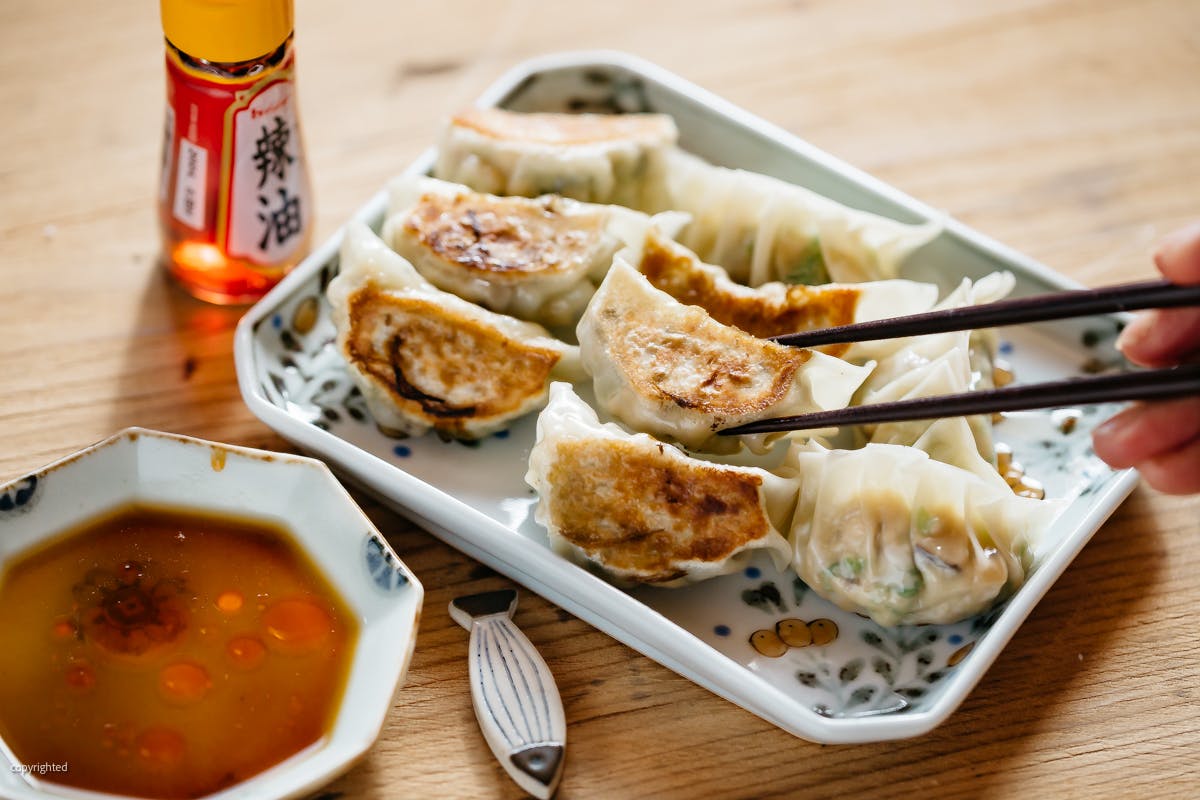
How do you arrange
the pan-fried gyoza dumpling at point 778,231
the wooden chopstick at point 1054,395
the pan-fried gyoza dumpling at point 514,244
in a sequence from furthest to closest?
the pan-fried gyoza dumpling at point 778,231 → the pan-fried gyoza dumpling at point 514,244 → the wooden chopstick at point 1054,395

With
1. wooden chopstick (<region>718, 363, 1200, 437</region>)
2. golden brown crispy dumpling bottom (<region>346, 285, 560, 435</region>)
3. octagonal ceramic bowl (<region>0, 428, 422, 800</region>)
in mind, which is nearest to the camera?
wooden chopstick (<region>718, 363, 1200, 437</region>)

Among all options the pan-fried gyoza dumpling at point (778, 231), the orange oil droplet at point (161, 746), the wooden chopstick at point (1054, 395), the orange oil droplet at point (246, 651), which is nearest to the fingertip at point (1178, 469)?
the wooden chopstick at point (1054, 395)

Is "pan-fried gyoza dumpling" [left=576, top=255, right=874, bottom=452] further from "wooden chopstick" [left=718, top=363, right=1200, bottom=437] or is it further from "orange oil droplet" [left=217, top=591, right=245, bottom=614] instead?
"orange oil droplet" [left=217, top=591, right=245, bottom=614]

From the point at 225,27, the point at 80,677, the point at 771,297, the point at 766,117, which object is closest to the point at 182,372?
the point at 225,27

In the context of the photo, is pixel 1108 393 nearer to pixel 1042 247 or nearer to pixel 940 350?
pixel 940 350

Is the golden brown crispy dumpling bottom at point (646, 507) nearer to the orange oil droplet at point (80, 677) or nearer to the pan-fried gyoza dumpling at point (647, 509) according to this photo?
the pan-fried gyoza dumpling at point (647, 509)

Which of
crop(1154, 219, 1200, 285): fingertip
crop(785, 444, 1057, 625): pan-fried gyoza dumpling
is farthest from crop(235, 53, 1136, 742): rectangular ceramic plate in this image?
crop(1154, 219, 1200, 285): fingertip
